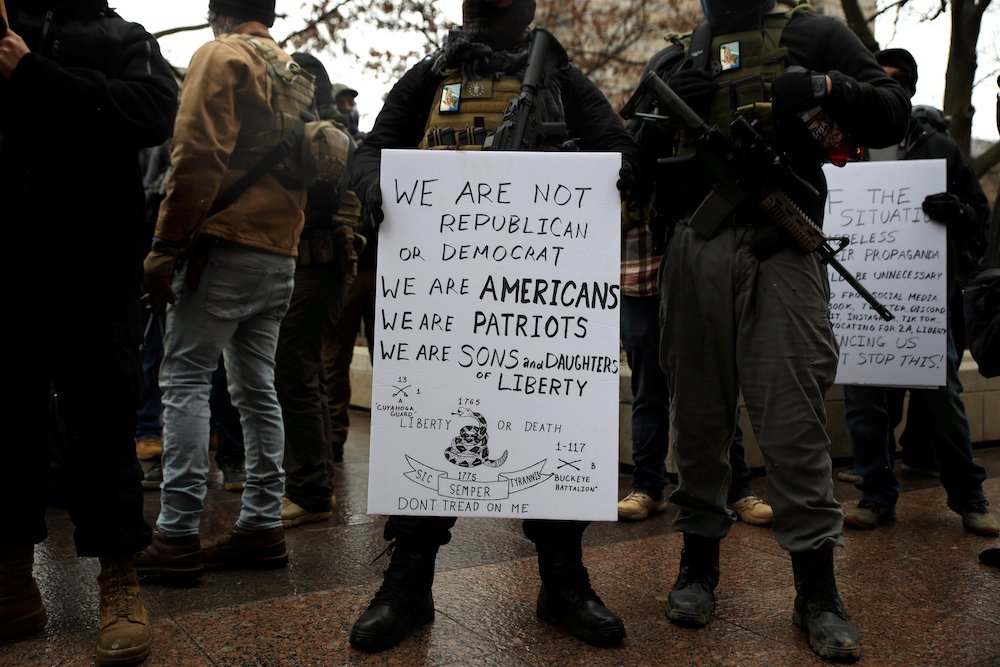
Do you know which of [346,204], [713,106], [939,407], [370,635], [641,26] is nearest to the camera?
[370,635]

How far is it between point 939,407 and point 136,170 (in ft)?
12.4

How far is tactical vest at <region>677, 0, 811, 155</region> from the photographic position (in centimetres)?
309

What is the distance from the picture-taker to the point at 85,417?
281 centimetres

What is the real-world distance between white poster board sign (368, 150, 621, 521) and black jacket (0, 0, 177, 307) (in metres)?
0.78

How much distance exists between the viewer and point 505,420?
2914mm

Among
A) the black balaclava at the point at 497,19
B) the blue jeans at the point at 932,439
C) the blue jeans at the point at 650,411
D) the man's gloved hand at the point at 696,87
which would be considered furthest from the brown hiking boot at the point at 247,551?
the blue jeans at the point at 932,439

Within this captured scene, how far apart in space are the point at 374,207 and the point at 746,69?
133 centimetres

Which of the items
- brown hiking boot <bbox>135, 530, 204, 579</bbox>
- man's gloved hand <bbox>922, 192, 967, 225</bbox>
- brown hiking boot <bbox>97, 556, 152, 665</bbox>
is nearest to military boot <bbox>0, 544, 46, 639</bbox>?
brown hiking boot <bbox>97, 556, 152, 665</bbox>

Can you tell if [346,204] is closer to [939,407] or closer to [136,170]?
[136,170]

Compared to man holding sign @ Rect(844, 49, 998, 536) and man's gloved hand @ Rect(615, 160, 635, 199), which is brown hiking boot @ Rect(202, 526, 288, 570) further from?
man holding sign @ Rect(844, 49, 998, 536)

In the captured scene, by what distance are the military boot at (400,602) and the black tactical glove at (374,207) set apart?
1.01m

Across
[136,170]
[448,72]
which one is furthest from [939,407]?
[136,170]

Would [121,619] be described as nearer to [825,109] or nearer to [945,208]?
[825,109]

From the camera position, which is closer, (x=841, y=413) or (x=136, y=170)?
(x=136, y=170)
